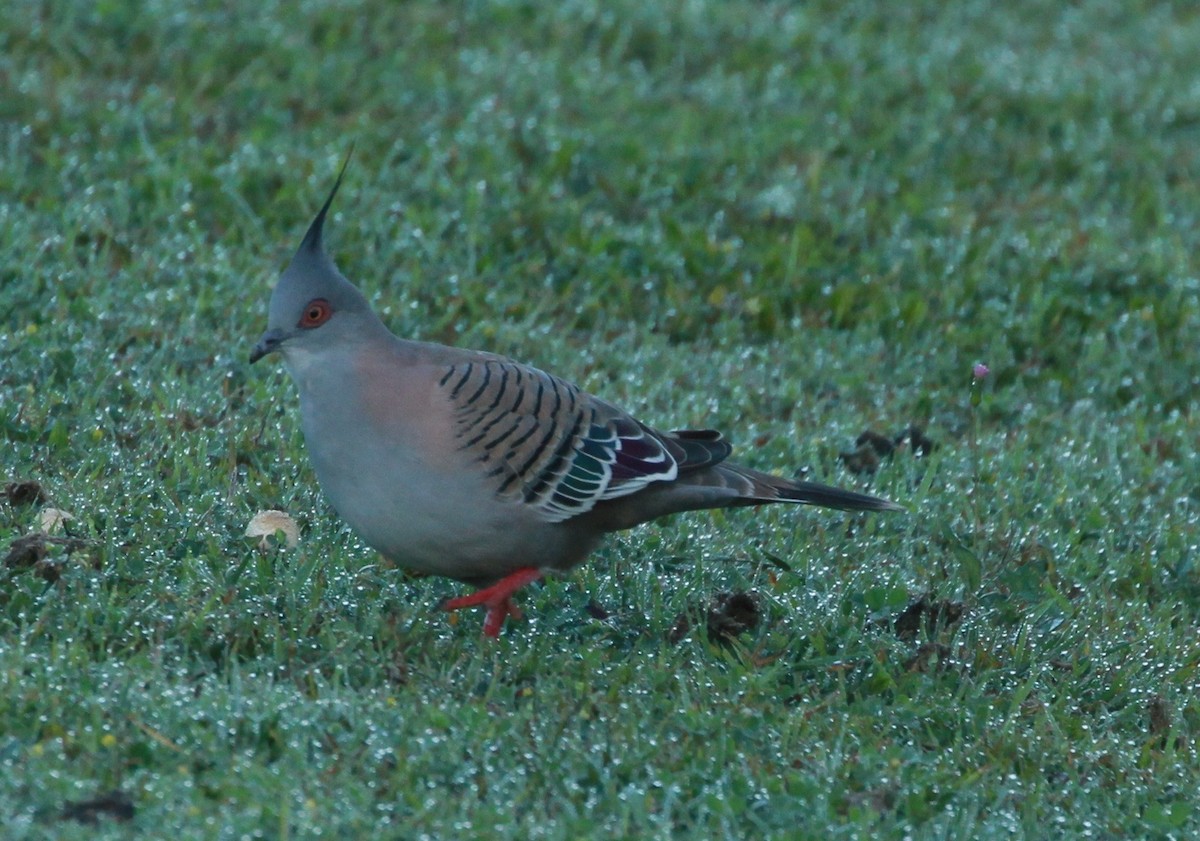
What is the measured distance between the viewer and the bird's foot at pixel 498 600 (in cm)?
434

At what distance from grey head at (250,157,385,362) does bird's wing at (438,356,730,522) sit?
299 millimetres

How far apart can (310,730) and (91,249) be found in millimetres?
3581

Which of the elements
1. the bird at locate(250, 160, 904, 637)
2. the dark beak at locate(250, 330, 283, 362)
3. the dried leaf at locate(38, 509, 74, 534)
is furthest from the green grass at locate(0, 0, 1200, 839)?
the dark beak at locate(250, 330, 283, 362)

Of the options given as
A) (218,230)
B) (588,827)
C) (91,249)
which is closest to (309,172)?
(218,230)

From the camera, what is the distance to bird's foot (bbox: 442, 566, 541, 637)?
434 cm

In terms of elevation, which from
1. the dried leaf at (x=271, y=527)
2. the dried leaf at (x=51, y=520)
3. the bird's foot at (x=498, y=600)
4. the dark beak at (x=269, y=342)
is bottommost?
the bird's foot at (x=498, y=600)

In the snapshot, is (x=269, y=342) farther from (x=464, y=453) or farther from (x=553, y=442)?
(x=553, y=442)

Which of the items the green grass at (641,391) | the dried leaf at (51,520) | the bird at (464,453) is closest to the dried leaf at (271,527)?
the green grass at (641,391)

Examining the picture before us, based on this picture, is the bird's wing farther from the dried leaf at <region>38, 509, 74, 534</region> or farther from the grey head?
the dried leaf at <region>38, 509, 74, 534</region>

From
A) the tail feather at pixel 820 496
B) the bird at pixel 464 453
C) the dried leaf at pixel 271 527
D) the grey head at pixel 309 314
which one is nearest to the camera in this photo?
the bird at pixel 464 453

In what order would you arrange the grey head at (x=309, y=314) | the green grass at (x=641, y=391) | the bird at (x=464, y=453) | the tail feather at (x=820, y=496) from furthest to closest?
the tail feather at (x=820, y=496) < the grey head at (x=309, y=314) < the bird at (x=464, y=453) < the green grass at (x=641, y=391)

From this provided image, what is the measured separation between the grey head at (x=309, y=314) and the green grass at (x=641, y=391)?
580mm

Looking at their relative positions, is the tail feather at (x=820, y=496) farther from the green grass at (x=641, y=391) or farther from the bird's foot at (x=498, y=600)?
the bird's foot at (x=498, y=600)

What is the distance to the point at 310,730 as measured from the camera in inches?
140
